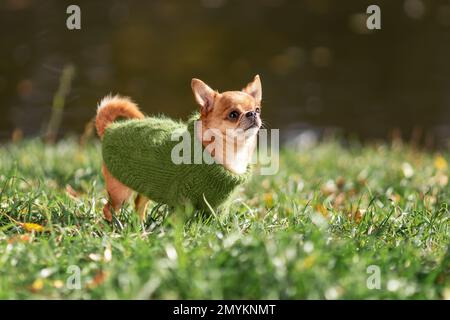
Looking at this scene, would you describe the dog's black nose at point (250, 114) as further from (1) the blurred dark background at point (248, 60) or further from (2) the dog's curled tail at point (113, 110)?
(1) the blurred dark background at point (248, 60)

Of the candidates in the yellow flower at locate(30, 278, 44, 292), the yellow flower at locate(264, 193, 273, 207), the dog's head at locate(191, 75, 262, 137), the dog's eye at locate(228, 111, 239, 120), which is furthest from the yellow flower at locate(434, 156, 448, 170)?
the yellow flower at locate(30, 278, 44, 292)

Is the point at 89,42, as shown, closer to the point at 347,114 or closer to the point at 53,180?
the point at 347,114

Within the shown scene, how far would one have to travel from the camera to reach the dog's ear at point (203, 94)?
3.48m

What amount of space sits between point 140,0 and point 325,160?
6.24m

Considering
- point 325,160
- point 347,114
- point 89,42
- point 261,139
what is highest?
point 89,42

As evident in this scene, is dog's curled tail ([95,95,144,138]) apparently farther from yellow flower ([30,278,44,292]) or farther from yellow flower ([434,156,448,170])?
yellow flower ([434,156,448,170])

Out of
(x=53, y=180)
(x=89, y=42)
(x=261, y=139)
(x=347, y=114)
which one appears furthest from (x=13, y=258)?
(x=89, y=42)

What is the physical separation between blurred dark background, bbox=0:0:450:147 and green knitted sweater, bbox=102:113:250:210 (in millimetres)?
4526

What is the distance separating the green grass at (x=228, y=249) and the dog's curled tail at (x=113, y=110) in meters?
0.42

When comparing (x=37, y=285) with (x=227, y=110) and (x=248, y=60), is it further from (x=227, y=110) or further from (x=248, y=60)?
(x=248, y=60)

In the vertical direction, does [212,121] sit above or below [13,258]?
above

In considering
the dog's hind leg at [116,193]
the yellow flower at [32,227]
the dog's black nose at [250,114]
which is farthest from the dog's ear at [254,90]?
the yellow flower at [32,227]

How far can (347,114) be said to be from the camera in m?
8.97

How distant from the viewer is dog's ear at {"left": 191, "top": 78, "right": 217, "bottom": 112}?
11.4 ft
